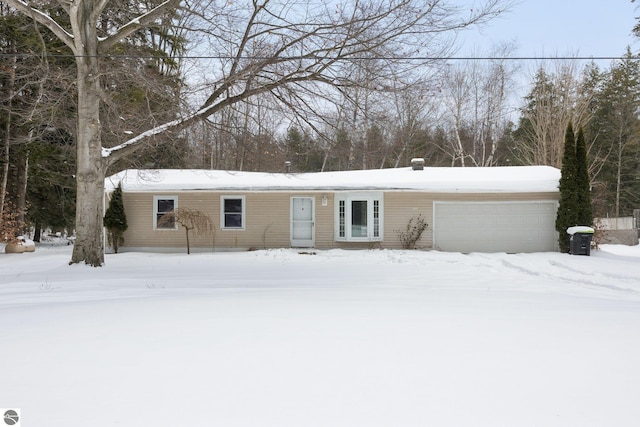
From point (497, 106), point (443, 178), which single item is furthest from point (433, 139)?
point (443, 178)

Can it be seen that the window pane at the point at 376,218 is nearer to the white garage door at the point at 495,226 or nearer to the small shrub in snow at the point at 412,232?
the small shrub in snow at the point at 412,232

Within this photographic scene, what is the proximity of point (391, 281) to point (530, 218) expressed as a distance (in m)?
10.2

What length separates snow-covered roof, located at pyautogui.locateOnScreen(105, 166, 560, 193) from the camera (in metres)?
17.8

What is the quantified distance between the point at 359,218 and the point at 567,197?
7.03 meters

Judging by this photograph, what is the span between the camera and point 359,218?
18547 millimetres

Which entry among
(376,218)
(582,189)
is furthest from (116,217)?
(582,189)

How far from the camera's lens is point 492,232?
59.7 ft

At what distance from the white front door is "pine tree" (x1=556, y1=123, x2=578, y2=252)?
335 inches

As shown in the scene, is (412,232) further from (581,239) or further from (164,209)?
(164,209)

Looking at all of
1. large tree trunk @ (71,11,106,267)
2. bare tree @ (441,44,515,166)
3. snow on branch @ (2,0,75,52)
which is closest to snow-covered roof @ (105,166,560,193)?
large tree trunk @ (71,11,106,267)

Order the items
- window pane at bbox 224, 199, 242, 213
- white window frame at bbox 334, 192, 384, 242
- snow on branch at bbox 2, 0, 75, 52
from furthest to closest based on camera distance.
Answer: window pane at bbox 224, 199, 242, 213 → white window frame at bbox 334, 192, 384, 242 → snow on branch at bbox 2, 0, 75, 52

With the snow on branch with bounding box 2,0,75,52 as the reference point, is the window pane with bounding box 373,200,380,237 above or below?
below

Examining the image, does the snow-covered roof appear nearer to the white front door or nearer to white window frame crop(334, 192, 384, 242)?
white window frame crop(334, 192, 384, 242)

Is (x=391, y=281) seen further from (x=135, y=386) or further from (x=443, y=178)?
(x=443, y=178)
